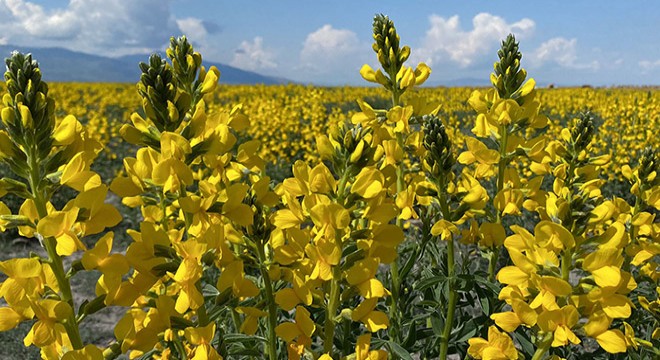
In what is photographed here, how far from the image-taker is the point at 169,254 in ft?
4.37

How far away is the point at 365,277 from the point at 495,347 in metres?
0.52

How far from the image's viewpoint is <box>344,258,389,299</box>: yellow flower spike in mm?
1398

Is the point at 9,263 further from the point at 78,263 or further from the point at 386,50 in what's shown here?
the point at 386,50

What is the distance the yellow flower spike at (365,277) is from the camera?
140 centimetres

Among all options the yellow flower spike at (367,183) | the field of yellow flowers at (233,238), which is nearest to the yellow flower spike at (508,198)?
the field of yellow flowers at (233,238)

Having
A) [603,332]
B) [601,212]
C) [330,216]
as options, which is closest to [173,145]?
[330,216]

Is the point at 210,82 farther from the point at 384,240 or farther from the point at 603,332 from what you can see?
the point at 603,332

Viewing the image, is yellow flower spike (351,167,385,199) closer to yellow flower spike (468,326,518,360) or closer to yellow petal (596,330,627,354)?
yellow flower spike (468,326,518,360)

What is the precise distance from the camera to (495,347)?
156 cm

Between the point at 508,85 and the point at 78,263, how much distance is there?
193cm

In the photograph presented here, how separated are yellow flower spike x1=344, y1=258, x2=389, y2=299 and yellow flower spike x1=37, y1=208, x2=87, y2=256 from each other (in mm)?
719

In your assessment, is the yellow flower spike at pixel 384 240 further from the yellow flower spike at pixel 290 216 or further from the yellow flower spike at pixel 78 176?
the yellow flower spike at pixel 78 176

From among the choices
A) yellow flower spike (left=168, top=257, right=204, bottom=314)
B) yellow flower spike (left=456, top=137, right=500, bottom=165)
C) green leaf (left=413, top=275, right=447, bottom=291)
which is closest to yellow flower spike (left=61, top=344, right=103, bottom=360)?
yellow flower spike (left=168, top=257, right=204, bottom=314)

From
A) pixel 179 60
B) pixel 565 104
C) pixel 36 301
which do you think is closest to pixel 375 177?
pixel 179 60
